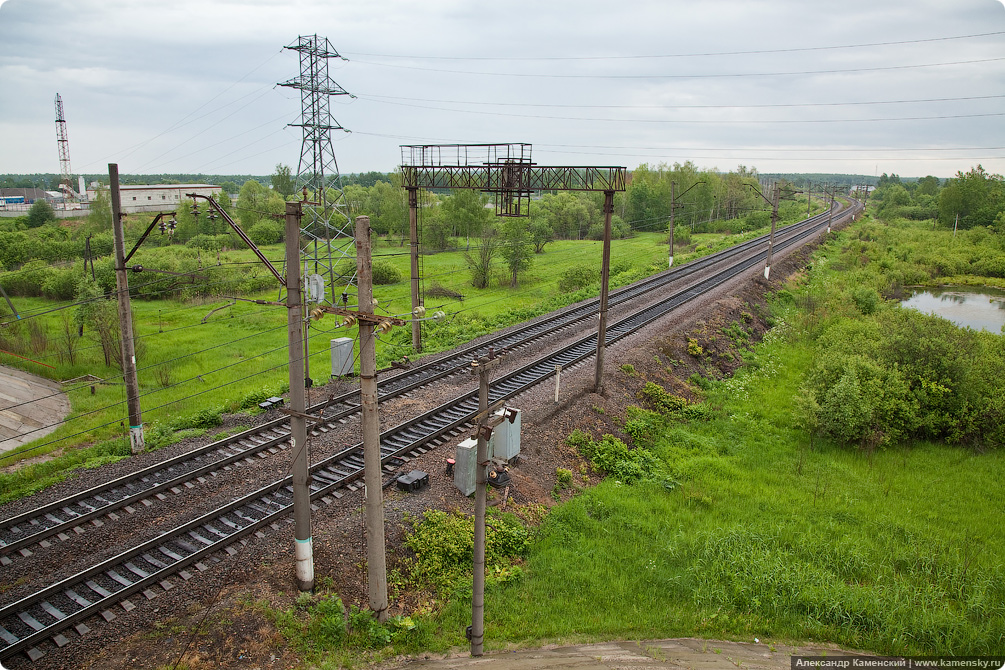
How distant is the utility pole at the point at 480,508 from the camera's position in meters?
9.13

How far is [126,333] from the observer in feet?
50.3

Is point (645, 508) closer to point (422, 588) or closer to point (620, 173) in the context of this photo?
point (422, 588)

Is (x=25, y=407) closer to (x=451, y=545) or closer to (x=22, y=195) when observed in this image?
(x=451, y=545)

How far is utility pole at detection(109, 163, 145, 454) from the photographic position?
1468 centimetres

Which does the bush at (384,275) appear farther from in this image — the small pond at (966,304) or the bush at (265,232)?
the small pond at (966,304)

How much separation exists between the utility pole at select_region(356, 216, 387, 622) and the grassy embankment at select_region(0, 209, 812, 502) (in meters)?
3.06

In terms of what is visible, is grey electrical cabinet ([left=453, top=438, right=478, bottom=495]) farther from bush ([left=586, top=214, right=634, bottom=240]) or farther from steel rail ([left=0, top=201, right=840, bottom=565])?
bush ([left=586, top=214, right=634, bottom=240])

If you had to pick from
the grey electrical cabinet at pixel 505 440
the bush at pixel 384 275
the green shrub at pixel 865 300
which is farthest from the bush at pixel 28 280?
the green shrub at pixel 865 300

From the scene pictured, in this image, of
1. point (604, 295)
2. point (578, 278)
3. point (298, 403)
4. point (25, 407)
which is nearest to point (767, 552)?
point (604, 295)

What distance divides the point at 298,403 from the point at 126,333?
27.9ft

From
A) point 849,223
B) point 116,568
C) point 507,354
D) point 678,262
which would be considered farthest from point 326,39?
Answer: point 849,223

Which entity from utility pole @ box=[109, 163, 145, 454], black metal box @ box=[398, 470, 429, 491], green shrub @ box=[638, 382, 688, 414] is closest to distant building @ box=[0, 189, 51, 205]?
utility pole @ box=[109, 163, 145, 454]

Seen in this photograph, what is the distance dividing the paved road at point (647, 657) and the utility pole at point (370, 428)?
1337 millimetres

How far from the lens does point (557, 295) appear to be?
1483 inches
